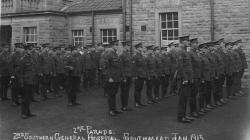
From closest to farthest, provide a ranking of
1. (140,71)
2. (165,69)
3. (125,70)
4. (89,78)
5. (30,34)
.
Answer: (125,70), (140,71), (165,69), (89,78), (30,34)

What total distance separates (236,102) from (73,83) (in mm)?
5548

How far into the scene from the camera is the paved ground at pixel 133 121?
8070 millimetres

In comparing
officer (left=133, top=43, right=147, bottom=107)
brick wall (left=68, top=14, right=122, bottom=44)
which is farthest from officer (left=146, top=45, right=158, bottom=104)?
brick wall (left=68, top=14, right=122, bottom=44)

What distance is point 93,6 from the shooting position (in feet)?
65.9

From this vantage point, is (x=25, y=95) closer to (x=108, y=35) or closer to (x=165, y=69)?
(x=165, y=69)

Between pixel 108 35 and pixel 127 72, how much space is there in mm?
9407

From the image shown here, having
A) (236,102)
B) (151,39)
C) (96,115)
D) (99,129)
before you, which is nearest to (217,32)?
(151,39)

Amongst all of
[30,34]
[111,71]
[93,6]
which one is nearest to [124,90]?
[111,71]

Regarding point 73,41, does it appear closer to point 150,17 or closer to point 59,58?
point 150,17

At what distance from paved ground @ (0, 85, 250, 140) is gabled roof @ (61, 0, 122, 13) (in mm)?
8541

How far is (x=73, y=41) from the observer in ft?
67.8

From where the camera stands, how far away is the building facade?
1587 cm

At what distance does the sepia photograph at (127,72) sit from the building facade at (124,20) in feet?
0.16

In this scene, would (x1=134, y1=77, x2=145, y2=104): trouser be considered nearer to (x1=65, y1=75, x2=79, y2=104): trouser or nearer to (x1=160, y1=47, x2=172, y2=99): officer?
(x1=160, y1=47, x2=172, y2=99): officer
